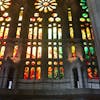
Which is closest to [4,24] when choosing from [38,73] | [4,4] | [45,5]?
[4,4]

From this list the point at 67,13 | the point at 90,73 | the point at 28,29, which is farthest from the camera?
the point at 67,13

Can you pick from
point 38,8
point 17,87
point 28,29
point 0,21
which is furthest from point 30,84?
point 38,8

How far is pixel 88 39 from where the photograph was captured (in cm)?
1661

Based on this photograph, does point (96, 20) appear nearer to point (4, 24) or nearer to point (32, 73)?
point (32, 73)

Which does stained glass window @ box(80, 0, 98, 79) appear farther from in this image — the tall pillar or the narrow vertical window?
the tall pillar

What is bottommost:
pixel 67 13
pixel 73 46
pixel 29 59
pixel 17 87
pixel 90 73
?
pixel 17 87

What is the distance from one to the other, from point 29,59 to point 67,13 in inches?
218

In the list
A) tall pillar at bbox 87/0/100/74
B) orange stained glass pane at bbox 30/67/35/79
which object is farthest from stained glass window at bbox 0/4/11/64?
tall pillar at bbox 87/0/100/74

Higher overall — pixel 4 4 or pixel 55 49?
pixel 4 4

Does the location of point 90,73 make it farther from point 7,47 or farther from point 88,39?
point 7,47

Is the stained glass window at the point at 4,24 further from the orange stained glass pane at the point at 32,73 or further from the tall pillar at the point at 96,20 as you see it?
the tall pillar at the point at 96,20

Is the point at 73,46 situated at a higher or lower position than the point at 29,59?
higher

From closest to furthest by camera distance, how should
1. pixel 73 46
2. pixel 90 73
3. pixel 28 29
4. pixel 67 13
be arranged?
pixel 90 73, pixel 73 46, pixel 28 29, pixel 67 13

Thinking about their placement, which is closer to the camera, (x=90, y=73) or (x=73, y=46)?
(x=90, y=73)
